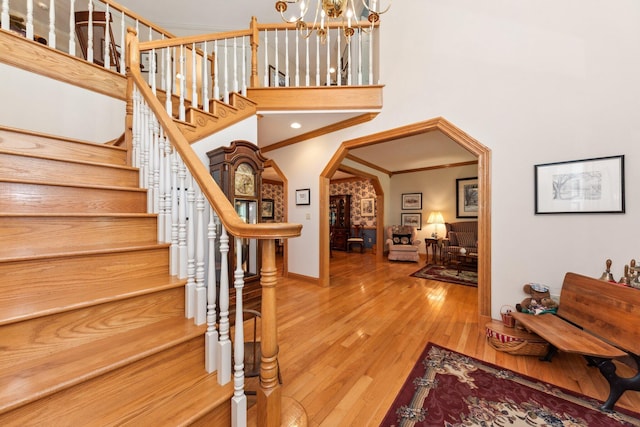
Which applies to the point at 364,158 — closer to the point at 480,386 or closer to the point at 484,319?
the point at 484,319

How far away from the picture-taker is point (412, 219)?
22.8 feet

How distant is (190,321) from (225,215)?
60 cm

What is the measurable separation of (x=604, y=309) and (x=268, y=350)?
7.42 ft

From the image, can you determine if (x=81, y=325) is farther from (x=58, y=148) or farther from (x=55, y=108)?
(x=55, y=108)

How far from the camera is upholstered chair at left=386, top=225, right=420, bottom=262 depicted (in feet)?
19.2

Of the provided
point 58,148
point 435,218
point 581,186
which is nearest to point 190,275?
point 58,148

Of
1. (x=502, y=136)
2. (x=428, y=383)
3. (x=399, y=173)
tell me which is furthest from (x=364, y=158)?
(x=428, y=383)

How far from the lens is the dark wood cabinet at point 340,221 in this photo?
25.6 ft

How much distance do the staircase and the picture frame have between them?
6901 mm

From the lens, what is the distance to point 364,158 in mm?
5516

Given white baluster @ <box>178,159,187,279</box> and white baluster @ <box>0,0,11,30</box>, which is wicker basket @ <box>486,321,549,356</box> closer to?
white baluster @ <box>178,159,187,279</box>

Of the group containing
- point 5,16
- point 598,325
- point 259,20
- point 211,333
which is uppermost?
point 259,20

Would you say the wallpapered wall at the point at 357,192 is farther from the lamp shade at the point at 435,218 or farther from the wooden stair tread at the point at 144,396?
the wooden stair tread at the point at 144,396

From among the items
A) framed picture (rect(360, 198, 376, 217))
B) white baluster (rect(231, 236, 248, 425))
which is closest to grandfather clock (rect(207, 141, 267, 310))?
white baluster (rect(231, 236, 248, 425))
